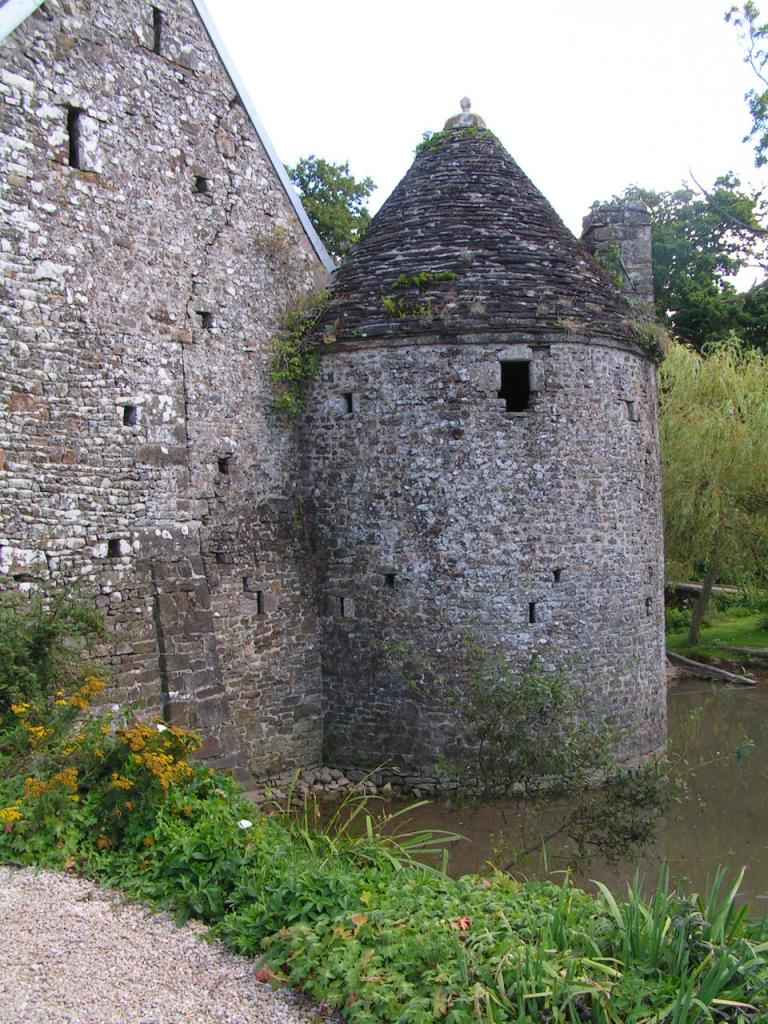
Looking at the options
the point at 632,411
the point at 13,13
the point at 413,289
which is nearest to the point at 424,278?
the point at 413,289

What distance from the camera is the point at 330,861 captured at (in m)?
5.52

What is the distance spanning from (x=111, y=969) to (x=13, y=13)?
811 cm

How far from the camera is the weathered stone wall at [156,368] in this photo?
834 cm

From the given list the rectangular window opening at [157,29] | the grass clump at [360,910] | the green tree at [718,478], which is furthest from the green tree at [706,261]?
the grass clump at [360,910]

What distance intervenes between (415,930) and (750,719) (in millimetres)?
11889

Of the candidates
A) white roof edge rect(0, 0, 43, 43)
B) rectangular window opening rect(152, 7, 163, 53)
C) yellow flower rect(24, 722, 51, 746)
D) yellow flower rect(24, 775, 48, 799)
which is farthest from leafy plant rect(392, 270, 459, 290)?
yellow flower rect(24, 775, 48, 799)

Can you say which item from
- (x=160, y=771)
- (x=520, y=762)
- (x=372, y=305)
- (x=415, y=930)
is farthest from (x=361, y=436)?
(x=415, y=930)

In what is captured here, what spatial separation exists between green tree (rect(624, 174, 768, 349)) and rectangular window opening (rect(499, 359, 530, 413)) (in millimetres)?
14316

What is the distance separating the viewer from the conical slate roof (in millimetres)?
10508

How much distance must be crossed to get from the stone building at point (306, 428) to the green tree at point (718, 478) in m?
6.81

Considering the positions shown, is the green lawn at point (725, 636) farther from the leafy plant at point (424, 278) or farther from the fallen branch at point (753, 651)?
the leafy plant at point (424, 278)

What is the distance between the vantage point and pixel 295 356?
11.0 metres

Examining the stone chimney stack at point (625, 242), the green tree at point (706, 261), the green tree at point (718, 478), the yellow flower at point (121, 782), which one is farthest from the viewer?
the green tree at point (706, 261)

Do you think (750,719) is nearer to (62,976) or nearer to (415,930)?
(415,930)
